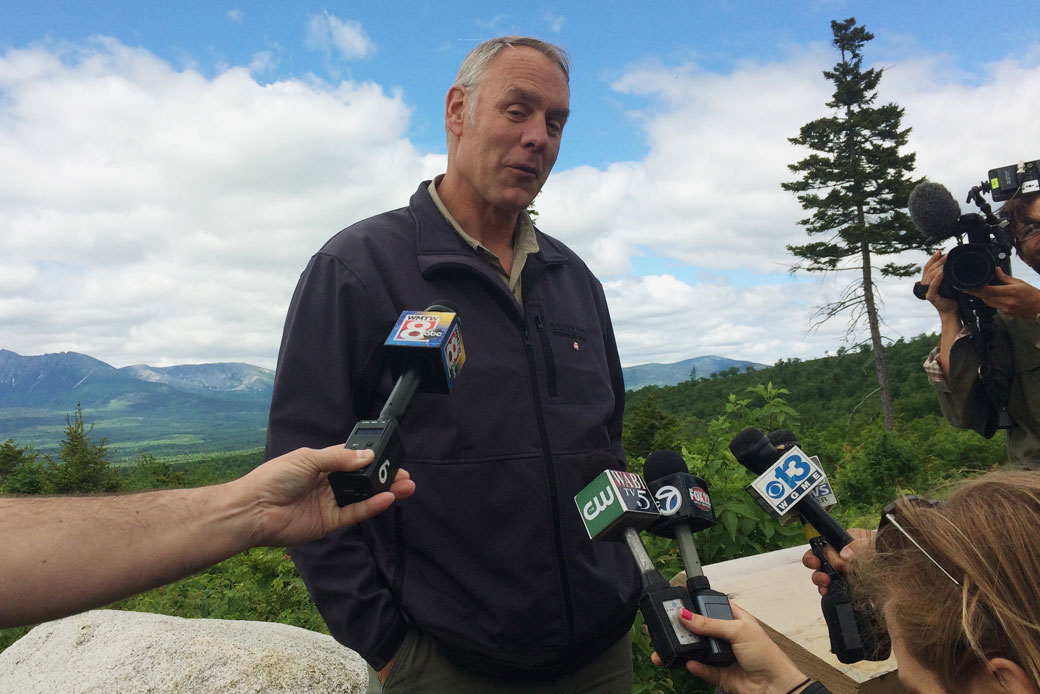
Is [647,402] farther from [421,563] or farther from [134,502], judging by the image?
[134,502]

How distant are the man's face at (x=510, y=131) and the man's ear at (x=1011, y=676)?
1.80 metres

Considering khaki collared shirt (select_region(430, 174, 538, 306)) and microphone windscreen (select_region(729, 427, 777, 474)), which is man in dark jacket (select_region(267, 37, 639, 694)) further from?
microphone windscreen (select_region(729, 427, 777, 474))

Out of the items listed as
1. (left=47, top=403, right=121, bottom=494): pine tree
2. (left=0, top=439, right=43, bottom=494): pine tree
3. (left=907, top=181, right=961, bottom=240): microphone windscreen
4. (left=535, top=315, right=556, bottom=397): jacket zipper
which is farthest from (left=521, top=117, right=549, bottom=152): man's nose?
(left=0, top=439, right=43, bottom=494): pine tree

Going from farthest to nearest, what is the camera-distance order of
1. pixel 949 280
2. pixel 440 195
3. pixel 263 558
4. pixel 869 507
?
pixel 869 507 < pixel 263 558 < pixel 949 280 < pixel 440 195

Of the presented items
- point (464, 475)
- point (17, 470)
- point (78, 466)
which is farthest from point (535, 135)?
point (17, 470)

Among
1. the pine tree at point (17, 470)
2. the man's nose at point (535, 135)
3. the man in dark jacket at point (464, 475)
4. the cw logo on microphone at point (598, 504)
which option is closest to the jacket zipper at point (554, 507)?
the man in dark jacket at point (464, 475)

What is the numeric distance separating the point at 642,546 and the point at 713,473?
9.49ft

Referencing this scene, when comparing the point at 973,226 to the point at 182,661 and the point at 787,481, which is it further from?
the point at 182,661

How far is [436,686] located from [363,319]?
3.44 ft

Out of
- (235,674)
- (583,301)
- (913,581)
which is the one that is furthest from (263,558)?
(913,581)

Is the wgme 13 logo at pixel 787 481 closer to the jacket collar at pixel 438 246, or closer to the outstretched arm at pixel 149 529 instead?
the outstretched arm at pixel 149 529

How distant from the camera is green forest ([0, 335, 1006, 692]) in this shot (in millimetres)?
4113

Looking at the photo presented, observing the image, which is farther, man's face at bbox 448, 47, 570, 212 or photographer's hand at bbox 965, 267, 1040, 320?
photographer's hand at bbox 965, 267, 1040, 320

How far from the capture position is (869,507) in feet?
32.9
